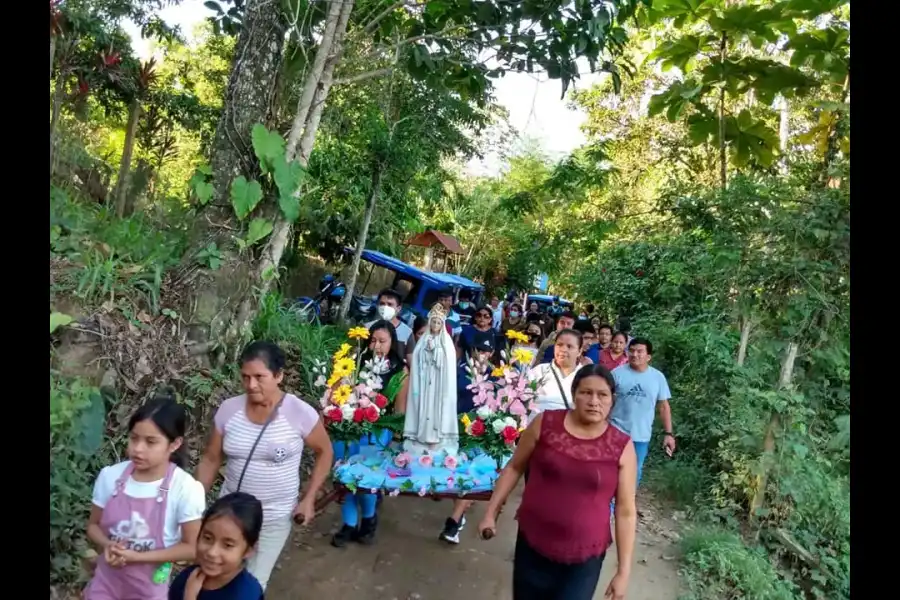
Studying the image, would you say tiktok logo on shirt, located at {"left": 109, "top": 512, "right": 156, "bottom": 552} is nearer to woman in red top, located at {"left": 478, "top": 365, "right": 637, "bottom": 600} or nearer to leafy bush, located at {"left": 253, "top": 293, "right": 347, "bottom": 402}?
woman in red top, located at {"left": 478, "top": 365, "right": 637, "bottom": 600}

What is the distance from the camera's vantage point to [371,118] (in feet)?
28.1

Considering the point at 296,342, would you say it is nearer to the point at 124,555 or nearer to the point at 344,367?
the point at 344,367

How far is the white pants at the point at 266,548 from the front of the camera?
258 cm

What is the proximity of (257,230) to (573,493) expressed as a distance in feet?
10.7

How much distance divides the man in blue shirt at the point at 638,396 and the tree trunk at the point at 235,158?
3048 millimetres

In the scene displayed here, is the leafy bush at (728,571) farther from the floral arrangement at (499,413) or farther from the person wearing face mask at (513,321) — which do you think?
the person wearing face mask at (513,321)

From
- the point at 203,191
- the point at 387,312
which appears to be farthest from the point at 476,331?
the point at 203,191

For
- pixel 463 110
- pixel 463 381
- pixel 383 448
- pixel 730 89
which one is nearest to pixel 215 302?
pixel 383 448

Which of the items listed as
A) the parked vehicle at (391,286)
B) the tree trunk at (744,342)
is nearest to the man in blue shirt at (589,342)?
the tree trunk at (744,342)

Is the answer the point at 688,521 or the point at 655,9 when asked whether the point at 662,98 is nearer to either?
the point at 655,9

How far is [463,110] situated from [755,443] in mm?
7059

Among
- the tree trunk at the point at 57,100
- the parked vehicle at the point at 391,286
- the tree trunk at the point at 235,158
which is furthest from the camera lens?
the parked vehicle at the point at 391,286

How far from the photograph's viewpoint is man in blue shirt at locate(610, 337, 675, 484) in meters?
4.43

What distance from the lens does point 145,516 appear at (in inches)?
80.7
